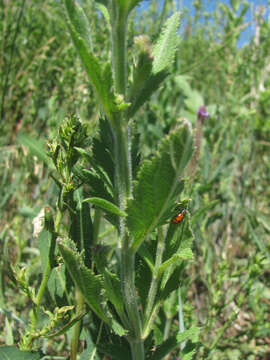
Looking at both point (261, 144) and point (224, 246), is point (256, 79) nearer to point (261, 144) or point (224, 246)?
point (261, 144)

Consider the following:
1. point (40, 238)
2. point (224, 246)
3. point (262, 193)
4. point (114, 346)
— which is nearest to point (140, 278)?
point (114, 346)

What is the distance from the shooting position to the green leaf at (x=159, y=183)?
25.5 inches

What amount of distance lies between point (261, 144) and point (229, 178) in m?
0.99

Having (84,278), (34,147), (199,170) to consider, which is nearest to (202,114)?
(199,170)

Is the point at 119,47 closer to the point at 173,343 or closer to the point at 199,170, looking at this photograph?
the point at 173,343

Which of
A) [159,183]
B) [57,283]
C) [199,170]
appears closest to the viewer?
[159,183]

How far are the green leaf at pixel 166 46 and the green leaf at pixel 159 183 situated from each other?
0.80ft

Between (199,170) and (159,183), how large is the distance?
1.56m

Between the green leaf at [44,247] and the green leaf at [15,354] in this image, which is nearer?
the green leaf at [15,354]

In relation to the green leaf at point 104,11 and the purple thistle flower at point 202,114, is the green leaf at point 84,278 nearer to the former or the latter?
the green leaf at point 104,11

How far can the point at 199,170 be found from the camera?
222cm

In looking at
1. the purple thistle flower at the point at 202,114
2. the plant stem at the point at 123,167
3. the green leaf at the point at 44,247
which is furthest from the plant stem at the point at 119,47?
the purple thistle flower at the point at 202,114

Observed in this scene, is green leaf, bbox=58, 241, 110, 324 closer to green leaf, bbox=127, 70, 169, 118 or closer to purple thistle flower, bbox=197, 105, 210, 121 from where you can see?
green leaf, bbox=127, 70, 169, 118

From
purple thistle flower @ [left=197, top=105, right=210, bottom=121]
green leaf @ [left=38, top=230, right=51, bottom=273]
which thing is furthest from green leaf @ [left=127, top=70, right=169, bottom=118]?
purple thistle flower @ [left=197, top=105, right=210, bottom=121]
